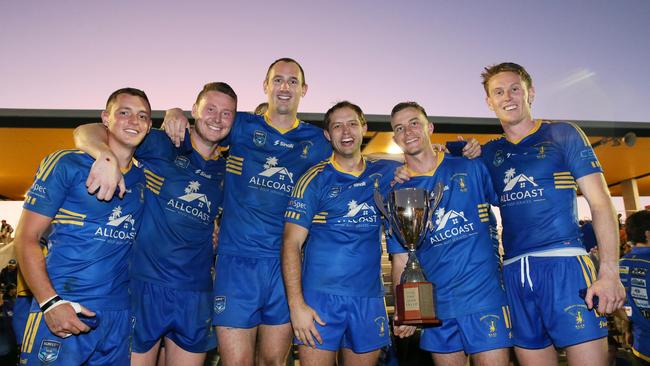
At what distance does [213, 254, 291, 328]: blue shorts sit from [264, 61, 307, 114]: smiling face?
53.7 inches

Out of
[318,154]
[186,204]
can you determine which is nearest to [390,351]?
[318,154]

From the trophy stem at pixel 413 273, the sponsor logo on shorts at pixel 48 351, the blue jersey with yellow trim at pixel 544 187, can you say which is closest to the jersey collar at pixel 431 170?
the blue jersey with yellow trim at pixel 544 187

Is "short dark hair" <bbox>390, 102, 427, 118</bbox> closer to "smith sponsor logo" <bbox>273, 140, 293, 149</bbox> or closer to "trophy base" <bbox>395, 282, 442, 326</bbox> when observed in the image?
"smith sponsor logo" <bbox>273, 140, 293, 149</bbox>

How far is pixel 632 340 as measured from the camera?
5.59 metres

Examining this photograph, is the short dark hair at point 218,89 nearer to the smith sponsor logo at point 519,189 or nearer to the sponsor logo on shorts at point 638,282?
the smith sponsor logo at point 519,189

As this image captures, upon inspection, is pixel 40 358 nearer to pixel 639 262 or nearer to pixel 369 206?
pixel 369 206

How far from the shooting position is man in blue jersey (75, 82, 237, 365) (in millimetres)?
3418

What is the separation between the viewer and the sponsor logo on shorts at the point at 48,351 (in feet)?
8.61

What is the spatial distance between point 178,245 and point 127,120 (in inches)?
41.4

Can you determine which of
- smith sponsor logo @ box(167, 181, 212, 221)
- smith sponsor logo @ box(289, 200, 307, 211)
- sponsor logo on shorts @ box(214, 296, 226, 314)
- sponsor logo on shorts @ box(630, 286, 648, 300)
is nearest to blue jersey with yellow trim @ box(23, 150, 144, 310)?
smith sponsor logo @ box(167, 181, 212, 221)

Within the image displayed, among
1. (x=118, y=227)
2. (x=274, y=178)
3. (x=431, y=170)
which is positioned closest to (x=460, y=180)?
(x=431, y=170)

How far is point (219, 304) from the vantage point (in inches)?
136

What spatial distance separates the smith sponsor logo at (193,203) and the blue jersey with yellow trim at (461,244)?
5.03ft

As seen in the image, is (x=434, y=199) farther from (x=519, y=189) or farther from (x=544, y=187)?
(x=544, y=187)
